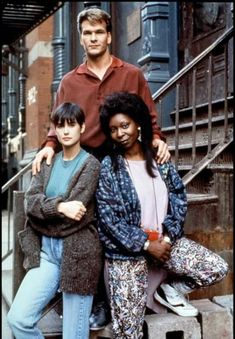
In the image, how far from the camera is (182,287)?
323 centimetres

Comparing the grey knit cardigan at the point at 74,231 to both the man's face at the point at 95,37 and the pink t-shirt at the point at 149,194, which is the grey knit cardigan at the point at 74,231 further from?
the man's face at the point at 95,37

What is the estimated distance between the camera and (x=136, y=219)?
293cm

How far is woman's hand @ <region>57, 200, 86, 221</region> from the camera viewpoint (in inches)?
109

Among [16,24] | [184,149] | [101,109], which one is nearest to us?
[101,109]

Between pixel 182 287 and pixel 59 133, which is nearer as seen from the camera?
pixel 59 133

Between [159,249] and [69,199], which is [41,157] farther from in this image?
[159,249]

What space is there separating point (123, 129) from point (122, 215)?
490 mm

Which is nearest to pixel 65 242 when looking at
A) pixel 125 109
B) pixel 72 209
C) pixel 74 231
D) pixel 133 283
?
pixel 74 231

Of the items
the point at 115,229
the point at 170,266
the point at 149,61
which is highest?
the point at 149,61

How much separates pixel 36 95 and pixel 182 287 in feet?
30.7

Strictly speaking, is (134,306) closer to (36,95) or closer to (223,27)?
(223,27)

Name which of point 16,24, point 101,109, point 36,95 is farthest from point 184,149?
point 36,95

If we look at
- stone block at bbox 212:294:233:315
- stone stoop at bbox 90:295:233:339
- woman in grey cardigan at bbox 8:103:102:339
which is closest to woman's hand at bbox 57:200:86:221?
woman in grey cardigan at bbox 8:103:102:339

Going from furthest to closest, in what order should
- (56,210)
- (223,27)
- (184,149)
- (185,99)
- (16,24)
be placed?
(16,24) → (185,99) → (223,27) → (184,149) → (56,210)
